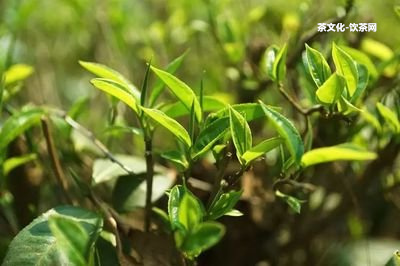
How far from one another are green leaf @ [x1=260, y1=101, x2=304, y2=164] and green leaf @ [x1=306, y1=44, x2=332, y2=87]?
0.08 metres

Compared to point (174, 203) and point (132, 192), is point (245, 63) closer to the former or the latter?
point (132, 192)

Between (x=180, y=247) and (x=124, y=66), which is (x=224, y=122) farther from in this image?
(x=124, y=66)

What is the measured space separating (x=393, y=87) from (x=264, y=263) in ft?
1.04

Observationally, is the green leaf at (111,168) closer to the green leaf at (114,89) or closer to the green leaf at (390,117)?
the green leaf at (114,89)

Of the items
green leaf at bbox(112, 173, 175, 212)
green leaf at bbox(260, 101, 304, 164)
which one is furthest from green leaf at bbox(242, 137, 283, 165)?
green leaf at bbox(112, 173, 175, 212)

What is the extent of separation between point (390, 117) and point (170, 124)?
0.28m

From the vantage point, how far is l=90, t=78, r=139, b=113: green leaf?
62 cm

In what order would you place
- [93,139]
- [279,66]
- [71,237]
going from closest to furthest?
[71,237] → [279,66] → [93,139]

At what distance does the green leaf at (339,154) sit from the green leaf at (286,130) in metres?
0.03

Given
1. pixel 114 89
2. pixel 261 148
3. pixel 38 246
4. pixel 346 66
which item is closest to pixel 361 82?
pixel 346 66

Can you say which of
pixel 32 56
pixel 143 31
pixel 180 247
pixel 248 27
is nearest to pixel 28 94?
pixel 32 56

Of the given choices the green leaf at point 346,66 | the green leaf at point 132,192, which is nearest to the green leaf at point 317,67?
the green leaf at point 346,66

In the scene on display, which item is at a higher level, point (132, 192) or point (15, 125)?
point (15, 125)

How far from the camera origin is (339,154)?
60cm
